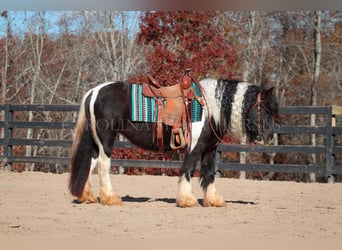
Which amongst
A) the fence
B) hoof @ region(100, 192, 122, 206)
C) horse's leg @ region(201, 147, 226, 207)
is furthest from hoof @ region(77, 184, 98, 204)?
the fence

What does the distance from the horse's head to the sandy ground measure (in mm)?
906

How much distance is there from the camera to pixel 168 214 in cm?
528

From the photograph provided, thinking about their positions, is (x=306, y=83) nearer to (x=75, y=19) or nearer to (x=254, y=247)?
(x=75, y=19)

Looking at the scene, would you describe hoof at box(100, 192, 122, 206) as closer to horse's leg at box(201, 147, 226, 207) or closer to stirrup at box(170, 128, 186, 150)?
stirrup at box(170, 128, 186, 150)

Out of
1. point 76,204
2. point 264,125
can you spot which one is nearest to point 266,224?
point 264,125

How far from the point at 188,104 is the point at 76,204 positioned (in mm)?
1945

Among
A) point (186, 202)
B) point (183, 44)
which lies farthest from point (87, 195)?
point (183, 44)

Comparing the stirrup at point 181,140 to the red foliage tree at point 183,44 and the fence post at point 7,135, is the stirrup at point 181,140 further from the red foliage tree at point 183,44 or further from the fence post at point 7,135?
the fence post at point 7,135

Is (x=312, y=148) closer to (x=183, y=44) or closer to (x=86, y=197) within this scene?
(x=183, y=44)

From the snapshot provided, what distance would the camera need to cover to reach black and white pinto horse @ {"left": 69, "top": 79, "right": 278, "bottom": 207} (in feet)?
18.9

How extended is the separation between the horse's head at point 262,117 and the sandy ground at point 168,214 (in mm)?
906

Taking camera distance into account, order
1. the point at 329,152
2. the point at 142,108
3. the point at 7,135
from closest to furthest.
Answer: the point at 142,108 → the point at 329,152 → the point at 7,135

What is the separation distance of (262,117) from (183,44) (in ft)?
21.0

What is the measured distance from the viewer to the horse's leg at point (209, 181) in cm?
592
